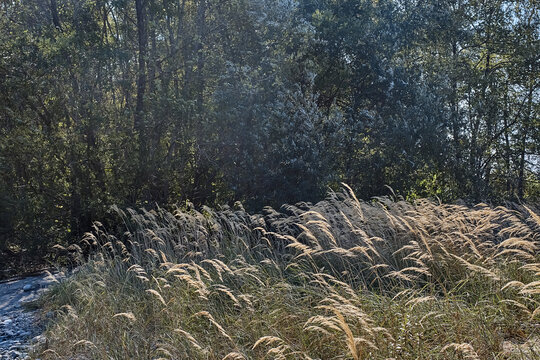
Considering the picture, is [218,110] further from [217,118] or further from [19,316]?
[19,316]

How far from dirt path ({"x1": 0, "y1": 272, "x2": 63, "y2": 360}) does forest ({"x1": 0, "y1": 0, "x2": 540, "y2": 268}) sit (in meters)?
1.80

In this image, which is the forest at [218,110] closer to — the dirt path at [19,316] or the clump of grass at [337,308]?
the dirt path at [19,316]

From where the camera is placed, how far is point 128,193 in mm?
11164

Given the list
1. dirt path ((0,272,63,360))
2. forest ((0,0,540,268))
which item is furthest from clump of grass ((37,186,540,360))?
forest ((0,0,540,268))

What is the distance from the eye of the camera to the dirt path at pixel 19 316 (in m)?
6.04

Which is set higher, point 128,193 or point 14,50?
point 14,50

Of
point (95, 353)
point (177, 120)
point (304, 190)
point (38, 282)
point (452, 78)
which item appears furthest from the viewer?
point (452, 78)

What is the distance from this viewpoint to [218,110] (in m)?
10.6

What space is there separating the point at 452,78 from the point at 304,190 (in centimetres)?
576

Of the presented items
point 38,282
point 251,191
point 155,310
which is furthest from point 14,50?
point 155,310

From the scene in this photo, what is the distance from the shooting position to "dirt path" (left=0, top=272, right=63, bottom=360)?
19.8ft

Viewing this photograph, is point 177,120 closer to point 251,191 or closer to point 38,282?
point 251,191

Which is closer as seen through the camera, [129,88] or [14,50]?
[14,50]

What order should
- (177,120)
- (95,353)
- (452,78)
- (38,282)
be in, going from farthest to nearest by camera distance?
(452,78) → (177,120) → (38,282) → (95,353)
